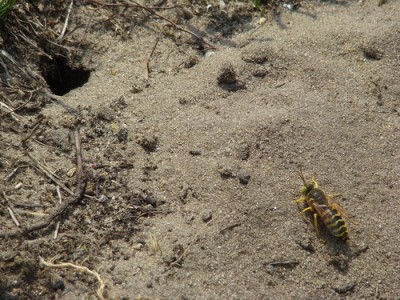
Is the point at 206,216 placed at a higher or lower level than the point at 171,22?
lower

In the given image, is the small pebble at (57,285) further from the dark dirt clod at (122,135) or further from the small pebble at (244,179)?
the small pebble at (244,179)

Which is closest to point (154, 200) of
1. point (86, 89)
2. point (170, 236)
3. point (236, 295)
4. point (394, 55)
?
point (170, 236)

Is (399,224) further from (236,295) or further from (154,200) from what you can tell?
(154,200)

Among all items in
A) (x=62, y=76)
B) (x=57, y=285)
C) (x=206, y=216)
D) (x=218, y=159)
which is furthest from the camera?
(x=62, y=76)

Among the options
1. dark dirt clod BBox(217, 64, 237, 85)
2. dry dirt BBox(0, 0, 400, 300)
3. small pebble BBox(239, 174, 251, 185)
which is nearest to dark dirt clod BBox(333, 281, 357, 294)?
dry dirt BBox(0, 0, 400, 300)

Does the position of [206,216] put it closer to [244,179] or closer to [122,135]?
[244,179]

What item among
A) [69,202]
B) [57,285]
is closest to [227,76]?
[69,202]
